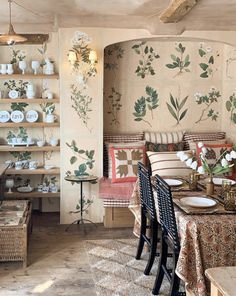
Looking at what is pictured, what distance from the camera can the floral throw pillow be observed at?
5.28 meters

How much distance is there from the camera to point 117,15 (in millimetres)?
5051

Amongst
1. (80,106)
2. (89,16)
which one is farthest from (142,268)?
(89,16)

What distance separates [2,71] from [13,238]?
230cm

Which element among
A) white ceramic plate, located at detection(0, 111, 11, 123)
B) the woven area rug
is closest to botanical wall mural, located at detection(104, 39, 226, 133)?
white ceramic plate, located at detection(0, 111, 11, 123)

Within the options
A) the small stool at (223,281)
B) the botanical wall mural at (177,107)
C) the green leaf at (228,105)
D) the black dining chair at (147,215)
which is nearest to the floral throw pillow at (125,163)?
the botanical wall mural at (177,107)

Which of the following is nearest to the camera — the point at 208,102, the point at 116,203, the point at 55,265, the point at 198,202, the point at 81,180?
the point at 198,202

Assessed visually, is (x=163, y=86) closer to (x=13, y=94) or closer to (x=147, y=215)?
(x=13, y=94)

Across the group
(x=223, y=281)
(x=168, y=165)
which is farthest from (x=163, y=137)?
(x=223, y=281)

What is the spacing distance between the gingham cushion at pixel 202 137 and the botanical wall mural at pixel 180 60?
2.89 ft

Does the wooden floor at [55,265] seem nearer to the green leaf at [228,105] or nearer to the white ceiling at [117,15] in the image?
the green leaf at [228,105]

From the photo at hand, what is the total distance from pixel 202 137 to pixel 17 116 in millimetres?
2487

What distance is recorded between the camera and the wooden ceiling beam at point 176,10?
3.92 metres

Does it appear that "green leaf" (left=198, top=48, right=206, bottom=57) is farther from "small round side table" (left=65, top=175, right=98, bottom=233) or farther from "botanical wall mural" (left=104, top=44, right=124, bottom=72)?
"small round side table" (left=65, top=175, right=98, bottom=233)

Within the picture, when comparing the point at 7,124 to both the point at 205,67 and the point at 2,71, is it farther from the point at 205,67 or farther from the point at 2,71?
the point at 205,67
